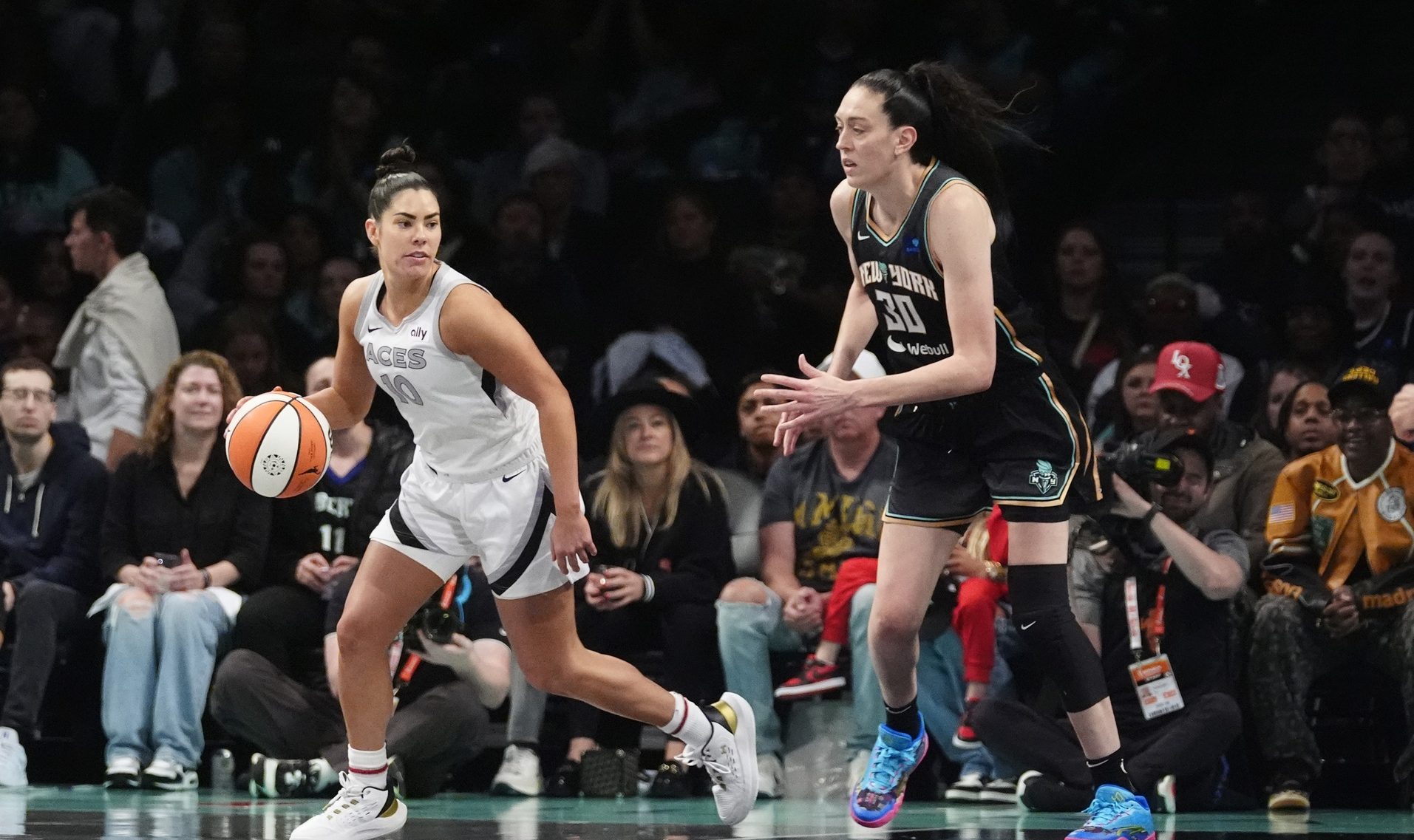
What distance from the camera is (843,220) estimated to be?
512cm

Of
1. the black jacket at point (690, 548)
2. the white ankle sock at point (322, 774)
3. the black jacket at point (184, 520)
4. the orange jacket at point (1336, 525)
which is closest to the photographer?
the orange jacket at point (1336, 525)

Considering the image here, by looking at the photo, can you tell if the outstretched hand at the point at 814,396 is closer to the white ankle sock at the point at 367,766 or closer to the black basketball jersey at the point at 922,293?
the black basketball jersey at the point at 922,293

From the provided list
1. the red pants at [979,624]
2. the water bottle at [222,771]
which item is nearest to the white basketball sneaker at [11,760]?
the water bottle at [222,771]

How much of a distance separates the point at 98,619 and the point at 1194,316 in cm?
457

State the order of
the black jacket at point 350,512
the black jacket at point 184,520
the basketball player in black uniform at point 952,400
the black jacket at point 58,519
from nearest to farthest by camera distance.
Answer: the basketball player in black uniform at point 952,400
the black jacket at point 350,512
the black jacket at point 184,520
the black jacket at point 58,519

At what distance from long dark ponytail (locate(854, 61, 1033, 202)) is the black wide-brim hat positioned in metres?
2.48

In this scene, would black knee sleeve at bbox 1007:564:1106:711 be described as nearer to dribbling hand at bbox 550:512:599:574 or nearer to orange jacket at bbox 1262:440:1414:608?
dribbling hand at bbox 550:512:599:574

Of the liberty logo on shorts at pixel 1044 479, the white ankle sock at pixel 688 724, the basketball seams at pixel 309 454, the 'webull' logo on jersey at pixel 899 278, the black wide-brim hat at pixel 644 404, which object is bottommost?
the white ankle sock at pixel 688 724

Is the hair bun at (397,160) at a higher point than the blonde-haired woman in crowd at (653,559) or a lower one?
higher

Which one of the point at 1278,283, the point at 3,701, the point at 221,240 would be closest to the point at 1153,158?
the point at 1278,283

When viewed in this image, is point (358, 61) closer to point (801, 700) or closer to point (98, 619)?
point (98, 619)

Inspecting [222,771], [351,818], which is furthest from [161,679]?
[351,818]

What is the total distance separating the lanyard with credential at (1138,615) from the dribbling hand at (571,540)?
7.64ft

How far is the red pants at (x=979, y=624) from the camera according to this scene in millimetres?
6691
